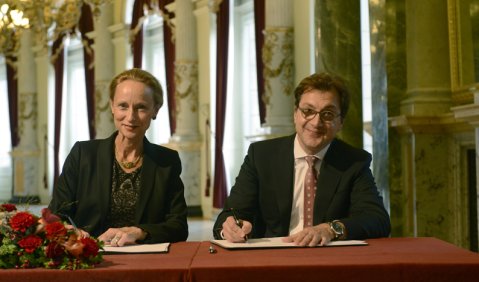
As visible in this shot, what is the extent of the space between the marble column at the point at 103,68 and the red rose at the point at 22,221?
44.2ft

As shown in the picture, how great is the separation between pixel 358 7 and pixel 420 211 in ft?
6.01

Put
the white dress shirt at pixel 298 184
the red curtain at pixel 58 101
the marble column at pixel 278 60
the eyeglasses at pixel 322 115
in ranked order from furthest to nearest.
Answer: the red curtain at pixel 58 101, the marble column at pixel 278 60, the white dress shirt at pixel 298 184, the eyeglasses at pixel 322 115

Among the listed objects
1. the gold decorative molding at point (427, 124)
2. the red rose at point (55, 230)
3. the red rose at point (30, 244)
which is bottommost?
the red rose at point (30, 244)

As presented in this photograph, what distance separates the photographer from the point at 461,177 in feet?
21.5

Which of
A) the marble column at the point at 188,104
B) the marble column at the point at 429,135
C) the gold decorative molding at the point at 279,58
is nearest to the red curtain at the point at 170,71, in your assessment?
the marble column at the point at 188,104

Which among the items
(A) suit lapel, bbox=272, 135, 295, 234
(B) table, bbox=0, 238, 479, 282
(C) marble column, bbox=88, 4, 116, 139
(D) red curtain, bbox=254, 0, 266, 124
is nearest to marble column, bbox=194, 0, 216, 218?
(D) red curtain, bbox=254, 0, 266, 124

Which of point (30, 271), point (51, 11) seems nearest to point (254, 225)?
point (30, 271)

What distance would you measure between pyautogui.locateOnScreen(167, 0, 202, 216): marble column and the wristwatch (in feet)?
35.5

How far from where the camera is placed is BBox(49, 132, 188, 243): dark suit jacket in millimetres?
3412

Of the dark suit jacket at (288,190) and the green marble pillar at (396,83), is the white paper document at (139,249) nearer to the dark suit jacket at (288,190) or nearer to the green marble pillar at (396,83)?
the dark suit jacket at (288,190)

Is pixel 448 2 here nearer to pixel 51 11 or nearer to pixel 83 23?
pixel 51 11

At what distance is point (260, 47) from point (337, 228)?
28.5ft

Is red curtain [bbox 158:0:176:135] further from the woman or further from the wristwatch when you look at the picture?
the wristwatch

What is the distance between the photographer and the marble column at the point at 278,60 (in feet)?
35.1
